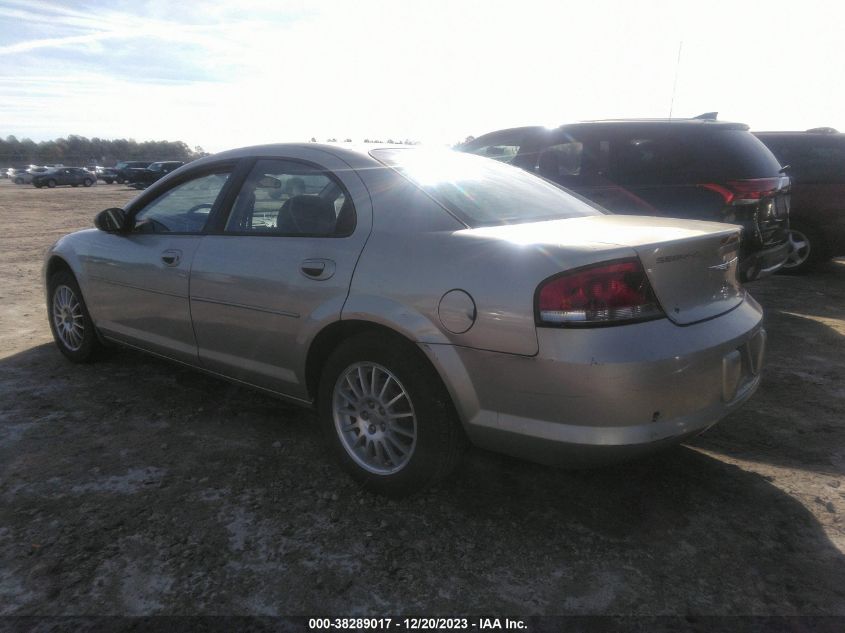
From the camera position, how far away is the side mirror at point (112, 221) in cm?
415

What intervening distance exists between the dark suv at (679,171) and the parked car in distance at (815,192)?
2438 mm

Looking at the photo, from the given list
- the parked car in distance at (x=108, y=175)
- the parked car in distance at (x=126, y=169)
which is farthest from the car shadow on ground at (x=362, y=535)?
the parked car in distance at (x=108, y=175)

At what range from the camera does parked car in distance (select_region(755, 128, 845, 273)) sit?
7.89 meters

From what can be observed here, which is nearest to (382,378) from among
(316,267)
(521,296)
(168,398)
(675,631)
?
(316,267)

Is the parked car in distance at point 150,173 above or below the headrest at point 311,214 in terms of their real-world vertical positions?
below

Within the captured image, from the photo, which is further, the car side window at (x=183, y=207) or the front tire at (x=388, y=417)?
the car side window at (x=183, y=207)

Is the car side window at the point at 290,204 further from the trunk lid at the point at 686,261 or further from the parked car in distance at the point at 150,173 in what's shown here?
the parked car in distance at the point at 150,173

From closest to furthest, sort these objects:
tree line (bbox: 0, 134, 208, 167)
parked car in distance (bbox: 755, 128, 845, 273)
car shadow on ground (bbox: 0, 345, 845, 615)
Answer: car shadow on ground (bbox: 0, 345, 845, 615)
parked car in distance (bbox: 755, 128, 845, 273)
tree line (bbox: 0, 134, 208, 167)

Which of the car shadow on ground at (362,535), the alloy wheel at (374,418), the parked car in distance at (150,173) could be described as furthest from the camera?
the parked car in distance at (150,173)

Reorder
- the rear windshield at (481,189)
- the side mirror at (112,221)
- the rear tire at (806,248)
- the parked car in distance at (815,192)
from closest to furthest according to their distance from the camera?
the rear windshield at (481,189), the side mirror at (112,221), the parked car in distance at (815,192), the rear tire at (806,248)

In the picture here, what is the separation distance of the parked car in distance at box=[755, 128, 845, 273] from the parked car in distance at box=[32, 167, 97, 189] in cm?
4770

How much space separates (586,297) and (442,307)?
556 millimetres

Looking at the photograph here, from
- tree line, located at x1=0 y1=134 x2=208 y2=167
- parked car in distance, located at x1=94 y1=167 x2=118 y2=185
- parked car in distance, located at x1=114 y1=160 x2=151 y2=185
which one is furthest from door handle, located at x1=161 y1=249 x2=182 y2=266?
tree line, located at x1=0 y1=134 x2=208 y2=167

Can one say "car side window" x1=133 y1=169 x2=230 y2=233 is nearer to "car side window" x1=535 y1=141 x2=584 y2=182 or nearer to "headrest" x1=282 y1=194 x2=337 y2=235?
"headrest" x1=282 y1=194 x2=337 y2=235
